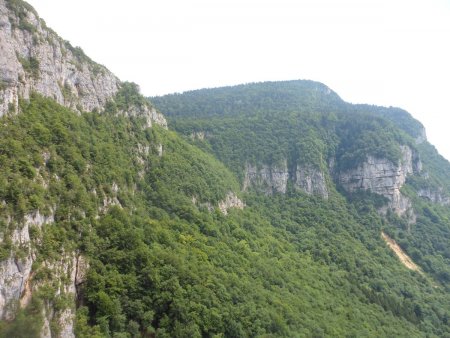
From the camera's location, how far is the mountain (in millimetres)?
48250

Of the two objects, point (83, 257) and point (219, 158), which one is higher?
point (219, 158)

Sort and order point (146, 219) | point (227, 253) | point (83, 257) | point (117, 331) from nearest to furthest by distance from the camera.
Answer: point (117, 331) < point (83, 257) < point (146, 219) < point (227, 253)

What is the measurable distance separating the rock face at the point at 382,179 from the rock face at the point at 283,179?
1890 centimetres

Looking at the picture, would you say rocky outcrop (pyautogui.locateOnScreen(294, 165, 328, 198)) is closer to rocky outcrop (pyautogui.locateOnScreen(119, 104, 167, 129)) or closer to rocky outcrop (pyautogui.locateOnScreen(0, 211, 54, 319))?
rocky outcrop (pyautogui.locateOnScreen(119, 104, 167, 129))

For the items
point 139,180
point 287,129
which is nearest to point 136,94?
point 139,180

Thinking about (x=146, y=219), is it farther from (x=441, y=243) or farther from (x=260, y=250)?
(x=441, y=243)

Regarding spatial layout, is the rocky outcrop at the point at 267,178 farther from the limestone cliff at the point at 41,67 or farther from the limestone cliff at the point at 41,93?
the limestone cliff at the point at 41,67

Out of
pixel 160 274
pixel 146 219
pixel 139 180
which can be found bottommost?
pixel 160 274

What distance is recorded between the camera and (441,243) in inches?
5994

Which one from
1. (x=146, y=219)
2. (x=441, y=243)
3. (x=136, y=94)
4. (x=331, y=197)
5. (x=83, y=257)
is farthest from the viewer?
(x=331, y=197)

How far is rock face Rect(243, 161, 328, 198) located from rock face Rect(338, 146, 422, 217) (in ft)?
62.0

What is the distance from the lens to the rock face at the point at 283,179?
159875 mm

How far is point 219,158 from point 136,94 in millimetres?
57199

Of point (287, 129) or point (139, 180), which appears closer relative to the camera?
point (139, 180)
